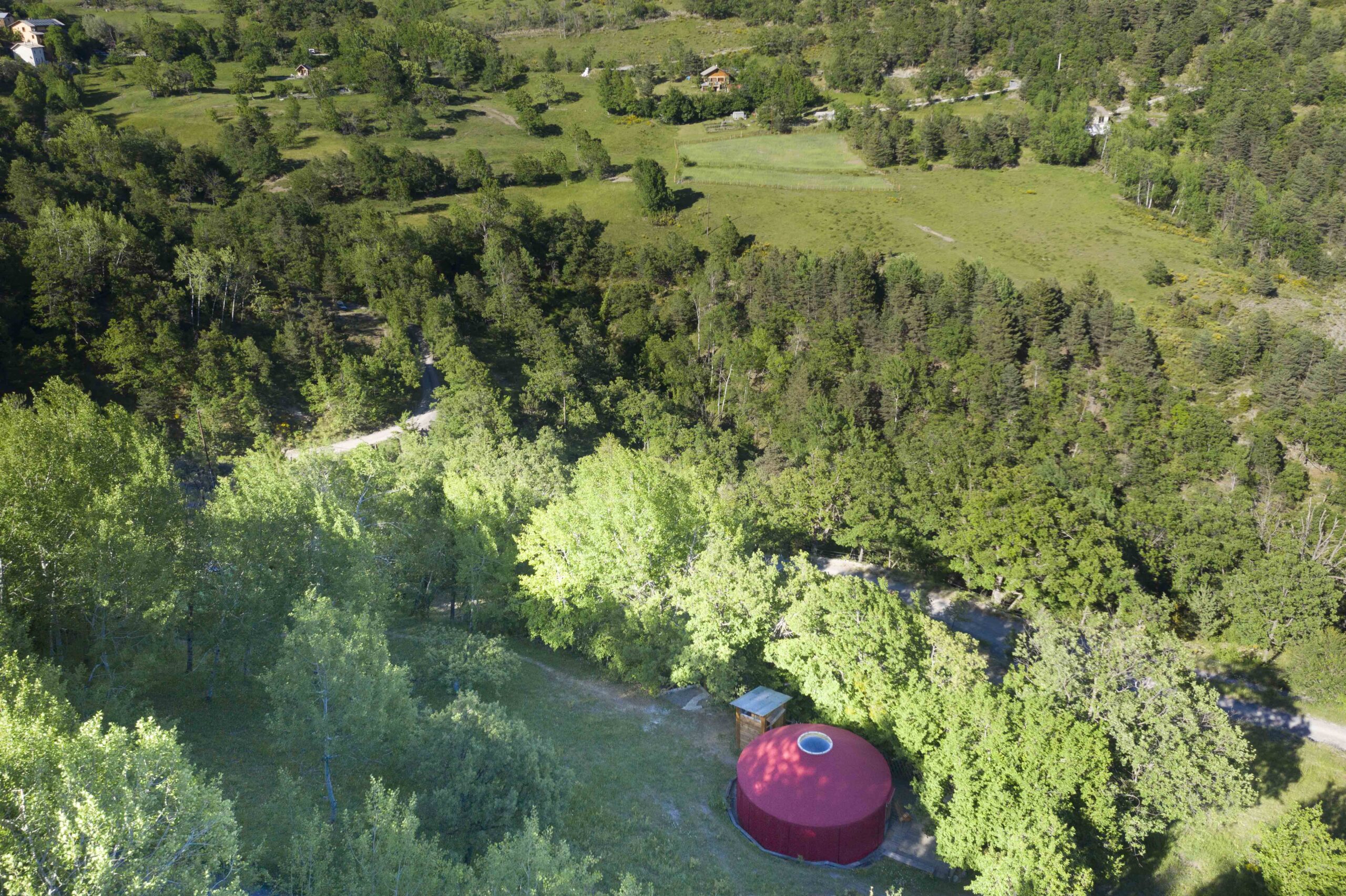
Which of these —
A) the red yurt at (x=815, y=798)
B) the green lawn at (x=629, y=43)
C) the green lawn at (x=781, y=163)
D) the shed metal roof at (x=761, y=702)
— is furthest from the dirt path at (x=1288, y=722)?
the green lawn at (x=629, y=43)

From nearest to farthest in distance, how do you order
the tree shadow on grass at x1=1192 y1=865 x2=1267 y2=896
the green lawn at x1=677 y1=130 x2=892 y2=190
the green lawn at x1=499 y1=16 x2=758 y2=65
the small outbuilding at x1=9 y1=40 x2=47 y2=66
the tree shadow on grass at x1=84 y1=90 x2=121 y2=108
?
the tree shadow on grass at x1=1192 y1=865 x2=1267 y2=896, the tree shadow on grass at x1=84 y1=90 x2=121 y2=108, the green lawn at x1=677 y1=130 x2=892 y2=190, the small outbuilding at x1=9 y1=40 x2=47 y2=66, the green lawn at x1=499 y1=16 x2=758 y2=65

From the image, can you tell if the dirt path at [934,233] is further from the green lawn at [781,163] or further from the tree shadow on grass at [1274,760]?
the tree shadow on grass at [1274,760]

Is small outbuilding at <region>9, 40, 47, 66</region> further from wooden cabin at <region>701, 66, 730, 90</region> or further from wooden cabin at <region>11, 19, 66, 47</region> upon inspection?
wooden cabin at <region>701, 66, 730, 90</region>

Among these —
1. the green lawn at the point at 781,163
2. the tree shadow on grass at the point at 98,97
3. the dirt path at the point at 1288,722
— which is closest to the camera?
the dirt path at the point at 1288,722

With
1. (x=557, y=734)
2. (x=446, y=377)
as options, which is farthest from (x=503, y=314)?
(x=557, y=734)

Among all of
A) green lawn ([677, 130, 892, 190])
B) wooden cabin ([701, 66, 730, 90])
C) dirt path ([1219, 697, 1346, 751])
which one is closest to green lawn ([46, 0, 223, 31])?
wooden cabin ([701, 66, 730, 90])
